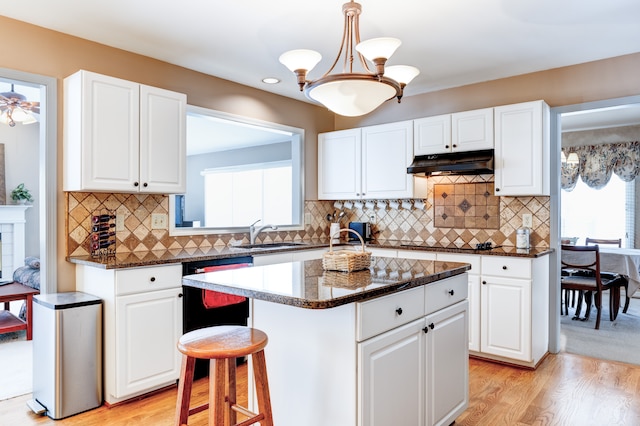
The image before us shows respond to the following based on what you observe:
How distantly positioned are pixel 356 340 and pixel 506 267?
6.94 ft

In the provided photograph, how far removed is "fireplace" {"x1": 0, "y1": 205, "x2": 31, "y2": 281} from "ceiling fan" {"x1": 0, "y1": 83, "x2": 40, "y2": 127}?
1.95 m

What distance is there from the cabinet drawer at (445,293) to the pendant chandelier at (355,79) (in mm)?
983

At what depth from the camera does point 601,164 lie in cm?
645

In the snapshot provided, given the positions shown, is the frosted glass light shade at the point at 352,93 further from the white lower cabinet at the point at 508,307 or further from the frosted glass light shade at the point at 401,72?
the white lower cabinet at the point at 508,307

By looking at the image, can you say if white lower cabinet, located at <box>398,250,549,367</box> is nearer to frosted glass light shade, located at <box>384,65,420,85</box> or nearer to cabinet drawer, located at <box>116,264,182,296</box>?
frosted glass light shade, located at <box>384,65,420,85</box>

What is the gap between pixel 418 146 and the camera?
4.15 meters

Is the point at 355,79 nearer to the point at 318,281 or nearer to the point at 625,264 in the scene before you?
the point at 318,281

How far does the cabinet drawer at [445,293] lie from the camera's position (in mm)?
2143

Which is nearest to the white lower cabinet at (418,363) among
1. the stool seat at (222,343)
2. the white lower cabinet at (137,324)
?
the stool seat at (222,343)

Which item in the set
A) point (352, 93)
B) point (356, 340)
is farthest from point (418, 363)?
point (352, 93)

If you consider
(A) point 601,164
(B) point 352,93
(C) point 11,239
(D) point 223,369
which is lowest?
(D) point 223,369

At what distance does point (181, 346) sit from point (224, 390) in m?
0.25

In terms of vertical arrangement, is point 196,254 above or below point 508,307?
above

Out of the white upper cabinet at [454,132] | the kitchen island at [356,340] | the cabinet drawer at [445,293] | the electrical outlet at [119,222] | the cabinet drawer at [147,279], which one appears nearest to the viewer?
the kitchen island at [356,340]
